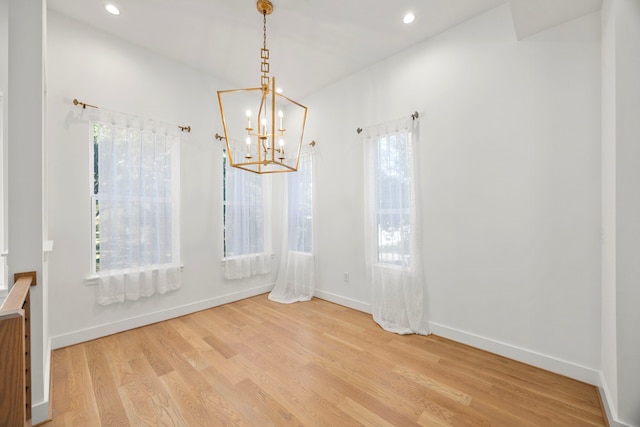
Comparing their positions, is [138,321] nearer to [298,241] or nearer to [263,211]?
[263,211]

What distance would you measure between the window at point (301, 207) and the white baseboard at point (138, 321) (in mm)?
1020

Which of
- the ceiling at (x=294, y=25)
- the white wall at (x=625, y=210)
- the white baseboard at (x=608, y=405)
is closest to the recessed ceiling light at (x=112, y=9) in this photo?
the ceiling at (x=294, y=25)

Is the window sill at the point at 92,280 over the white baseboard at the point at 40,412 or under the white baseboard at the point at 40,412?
over

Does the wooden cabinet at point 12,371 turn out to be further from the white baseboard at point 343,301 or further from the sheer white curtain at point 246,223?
the white baseboard at point 343,301

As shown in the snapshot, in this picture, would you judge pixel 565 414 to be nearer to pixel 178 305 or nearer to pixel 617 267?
pixel 617 267

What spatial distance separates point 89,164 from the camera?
8.57 feet

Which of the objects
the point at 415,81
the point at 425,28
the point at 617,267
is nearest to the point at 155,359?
the point at 617,267

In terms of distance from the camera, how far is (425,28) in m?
2.66

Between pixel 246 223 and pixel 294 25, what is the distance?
98.6 inches

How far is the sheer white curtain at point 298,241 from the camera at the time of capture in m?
3.89

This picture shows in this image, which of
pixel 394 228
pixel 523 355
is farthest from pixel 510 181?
pixel 523 355

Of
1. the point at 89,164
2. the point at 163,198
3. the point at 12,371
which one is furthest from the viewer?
the point at 163,198

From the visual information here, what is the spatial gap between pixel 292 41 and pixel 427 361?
3.45 m

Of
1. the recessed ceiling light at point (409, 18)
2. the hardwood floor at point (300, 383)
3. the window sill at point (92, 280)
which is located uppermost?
the recessed ceiling light at point (409, 18)
